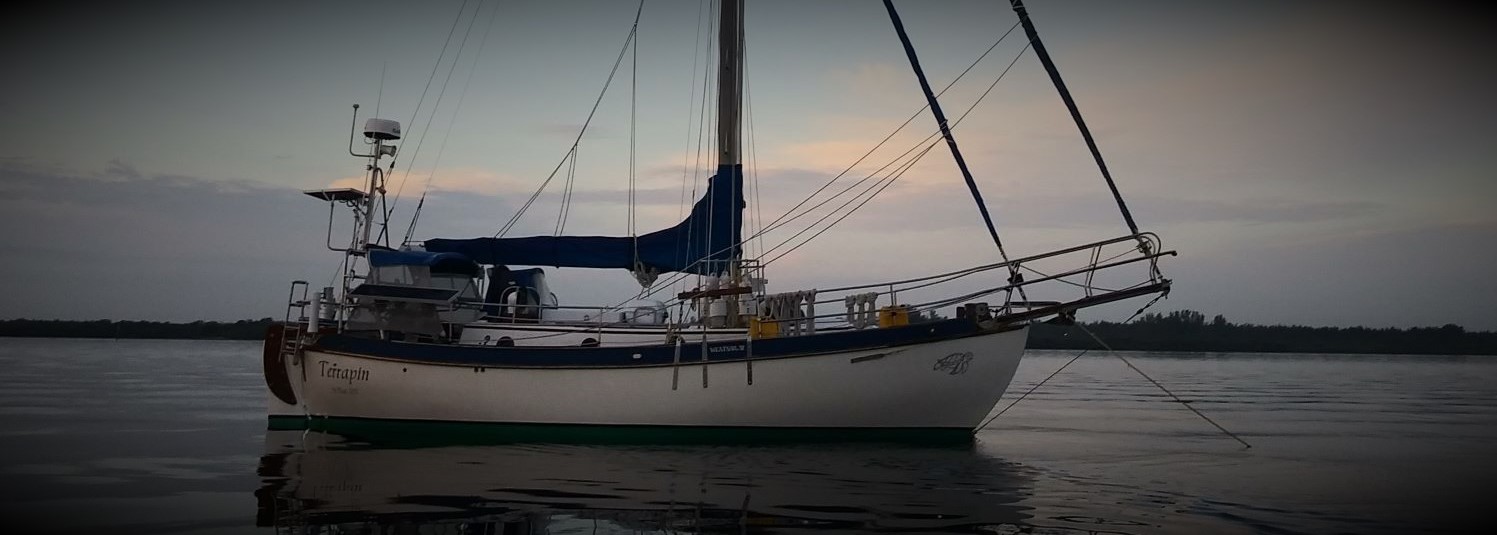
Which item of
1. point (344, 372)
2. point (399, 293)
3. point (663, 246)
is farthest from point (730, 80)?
point (344, 372)

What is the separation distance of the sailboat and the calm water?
2.93 ft

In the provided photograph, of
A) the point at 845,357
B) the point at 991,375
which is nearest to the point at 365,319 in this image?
the point at 845,357

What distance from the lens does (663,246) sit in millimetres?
22094

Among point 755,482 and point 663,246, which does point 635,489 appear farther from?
point 663,246

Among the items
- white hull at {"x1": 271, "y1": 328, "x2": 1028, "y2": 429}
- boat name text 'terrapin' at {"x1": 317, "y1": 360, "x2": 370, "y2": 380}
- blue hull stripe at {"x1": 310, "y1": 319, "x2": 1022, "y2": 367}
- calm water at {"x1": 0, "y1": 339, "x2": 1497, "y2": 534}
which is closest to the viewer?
calm water at {"x1": 0, "y1": 339, "x2": 1497, "y2": 534}

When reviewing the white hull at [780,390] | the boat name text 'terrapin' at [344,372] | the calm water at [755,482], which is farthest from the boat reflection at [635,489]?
the boat name text 'terrapin' at [344,372]

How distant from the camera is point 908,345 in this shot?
59.8 feet

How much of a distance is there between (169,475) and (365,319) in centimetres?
786

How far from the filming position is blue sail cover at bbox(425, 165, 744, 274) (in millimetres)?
21438

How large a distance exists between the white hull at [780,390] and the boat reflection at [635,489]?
2.14 ft

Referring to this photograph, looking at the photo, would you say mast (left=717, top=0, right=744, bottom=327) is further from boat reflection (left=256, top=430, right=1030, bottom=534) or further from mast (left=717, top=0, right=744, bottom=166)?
boat reflection (left=256, top=430, right=1030, bottom=534)

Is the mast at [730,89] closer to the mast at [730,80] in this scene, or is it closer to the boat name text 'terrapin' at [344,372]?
the mast at [730,80]

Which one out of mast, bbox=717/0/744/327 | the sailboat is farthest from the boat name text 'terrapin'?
mast, bbox=717/0/744/327

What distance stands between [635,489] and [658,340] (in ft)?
23.9
